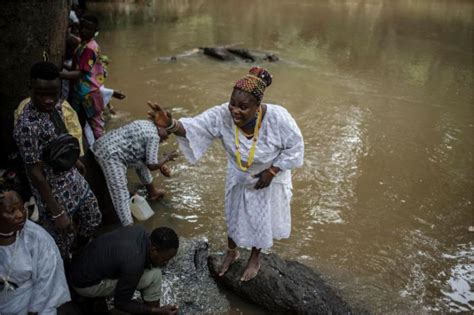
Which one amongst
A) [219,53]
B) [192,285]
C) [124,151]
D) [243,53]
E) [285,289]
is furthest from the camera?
[243,53]

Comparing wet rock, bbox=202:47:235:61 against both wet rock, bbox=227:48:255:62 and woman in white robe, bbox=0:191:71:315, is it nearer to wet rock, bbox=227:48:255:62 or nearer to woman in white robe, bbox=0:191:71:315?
wet rock, bbox=227:48:255:62

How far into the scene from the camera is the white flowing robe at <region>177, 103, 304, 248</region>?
2775mm

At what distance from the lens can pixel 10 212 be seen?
2.07 meters

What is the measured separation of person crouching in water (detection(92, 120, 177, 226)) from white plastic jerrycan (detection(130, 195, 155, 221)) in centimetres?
21

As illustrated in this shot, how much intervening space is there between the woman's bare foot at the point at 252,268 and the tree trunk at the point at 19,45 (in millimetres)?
2106

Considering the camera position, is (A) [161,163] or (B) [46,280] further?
(A) [161,163]

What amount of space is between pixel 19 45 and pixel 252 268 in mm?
2521

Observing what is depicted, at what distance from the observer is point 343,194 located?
4855mm

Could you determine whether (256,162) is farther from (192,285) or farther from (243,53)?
(243,53)

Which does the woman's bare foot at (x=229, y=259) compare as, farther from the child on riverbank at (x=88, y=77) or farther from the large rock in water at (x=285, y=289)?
the child on riverbank at (x=88, y=77)

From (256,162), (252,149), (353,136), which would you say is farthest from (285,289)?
(353,136)

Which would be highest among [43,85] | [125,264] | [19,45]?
[19,45]

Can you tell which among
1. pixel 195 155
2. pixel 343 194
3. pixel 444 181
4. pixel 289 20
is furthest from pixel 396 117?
pixel 289 20

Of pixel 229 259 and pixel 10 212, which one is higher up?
pixel 10 212
